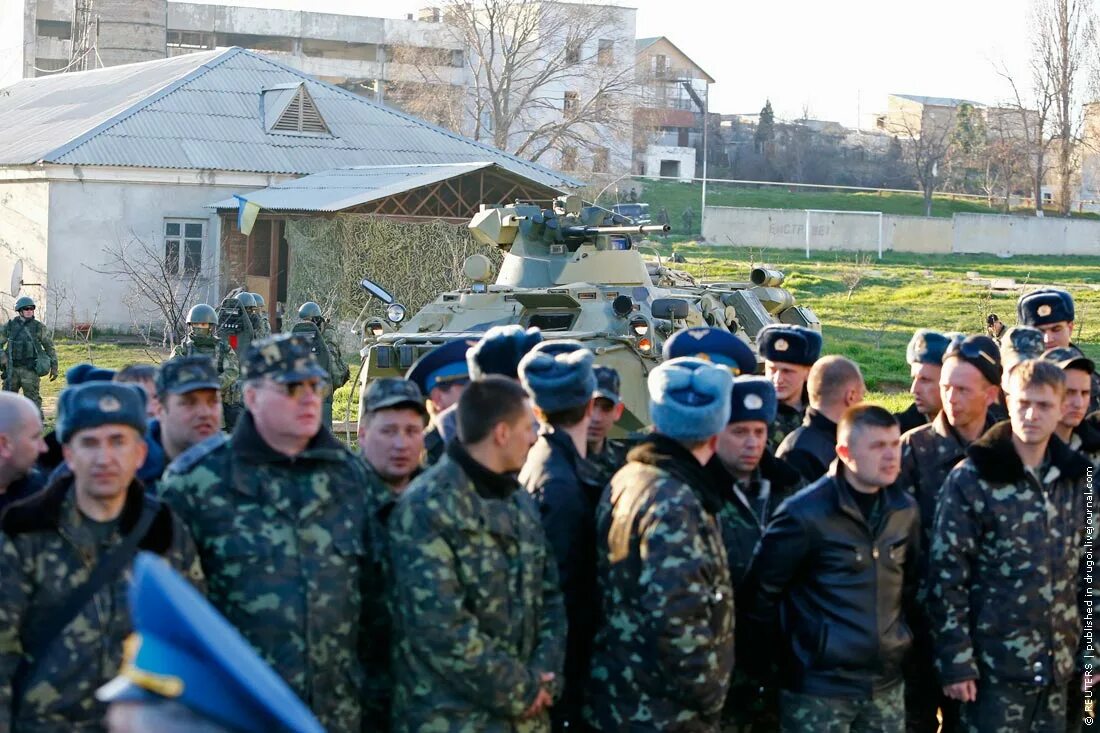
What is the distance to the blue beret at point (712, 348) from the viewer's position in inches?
282

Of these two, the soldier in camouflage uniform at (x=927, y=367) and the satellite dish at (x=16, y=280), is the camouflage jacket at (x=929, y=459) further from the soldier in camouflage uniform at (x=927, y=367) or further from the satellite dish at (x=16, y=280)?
the satellite dish at (x=16, y=280)

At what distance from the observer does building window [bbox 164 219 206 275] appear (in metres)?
30.5

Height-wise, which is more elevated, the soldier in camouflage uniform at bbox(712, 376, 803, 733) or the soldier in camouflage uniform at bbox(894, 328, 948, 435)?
the soldier in camouflage uniform at bbox(894, 328, 948, 435)

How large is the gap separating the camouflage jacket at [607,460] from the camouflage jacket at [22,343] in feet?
41.0

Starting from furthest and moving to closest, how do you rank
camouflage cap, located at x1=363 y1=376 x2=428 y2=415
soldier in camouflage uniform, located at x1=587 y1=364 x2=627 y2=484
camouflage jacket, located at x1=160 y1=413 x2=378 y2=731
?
soldier in camouflage uniform, located at x1=587 y1=364 x2=627 y2=484, camouflage cap, located at x1=363 y1=376 x2=428 y2=415, camouflage jacket, located at x1=160 y1=413 x2=378 y2=731

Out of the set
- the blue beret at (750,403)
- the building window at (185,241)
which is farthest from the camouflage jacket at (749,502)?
the building window at (185,241)

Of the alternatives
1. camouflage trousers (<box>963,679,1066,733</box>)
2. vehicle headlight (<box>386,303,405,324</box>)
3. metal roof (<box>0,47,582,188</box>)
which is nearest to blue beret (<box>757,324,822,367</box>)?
camouflage trousers (<box>963,679,1066,733</box>)

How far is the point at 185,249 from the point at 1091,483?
26168 mm

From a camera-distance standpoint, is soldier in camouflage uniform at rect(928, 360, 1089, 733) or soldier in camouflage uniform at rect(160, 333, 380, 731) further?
soldier in camouflage uniform at rect(928, 360, 1089, 733)

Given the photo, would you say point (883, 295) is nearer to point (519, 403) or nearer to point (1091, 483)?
point (1091, 483)

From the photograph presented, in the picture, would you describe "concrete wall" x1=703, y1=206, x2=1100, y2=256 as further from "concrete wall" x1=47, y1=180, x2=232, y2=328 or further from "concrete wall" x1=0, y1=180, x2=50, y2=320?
"concrete wall" x1=0, y1=180, x2=50, y2=320

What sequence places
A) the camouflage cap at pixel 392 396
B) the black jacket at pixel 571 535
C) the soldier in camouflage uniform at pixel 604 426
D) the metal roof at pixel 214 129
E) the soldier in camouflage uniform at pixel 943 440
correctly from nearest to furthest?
the black jacket at pixel 571 535, the camouflage cap at pixel 392 396, the soldier in camouflage uniform at pixel 604 426, the soldier in camouflage uniform at pixel 943 440, the metal roof at pixel 214 129

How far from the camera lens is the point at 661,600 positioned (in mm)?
4832

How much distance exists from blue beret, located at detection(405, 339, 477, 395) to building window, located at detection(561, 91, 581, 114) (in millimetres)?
42619
